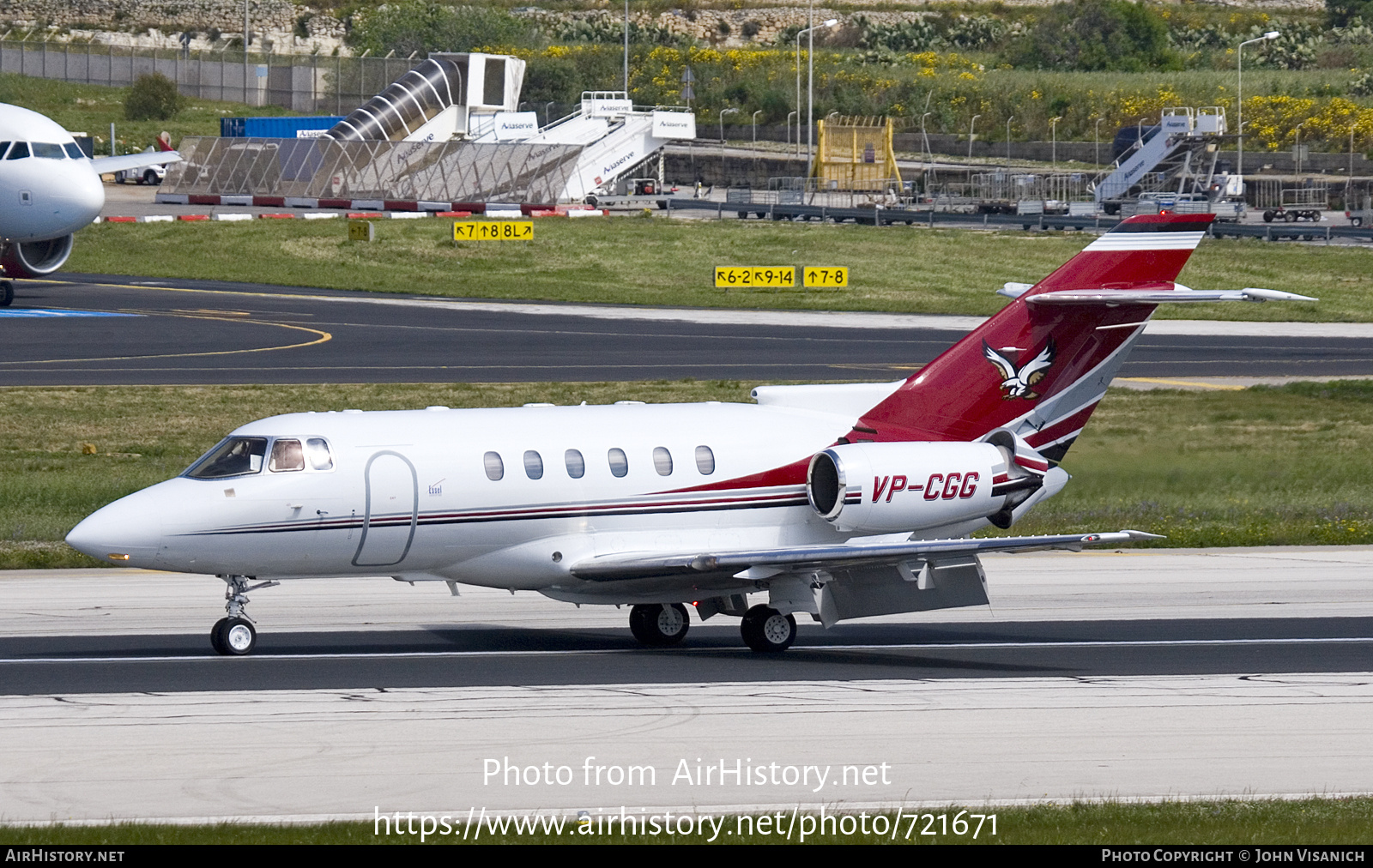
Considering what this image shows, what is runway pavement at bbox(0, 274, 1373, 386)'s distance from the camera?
48.9 meters

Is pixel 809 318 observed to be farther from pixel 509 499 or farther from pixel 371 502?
pixel 371 502

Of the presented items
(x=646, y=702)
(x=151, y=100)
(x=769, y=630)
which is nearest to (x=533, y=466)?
(x=769, y=630)

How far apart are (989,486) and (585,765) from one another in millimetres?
8412

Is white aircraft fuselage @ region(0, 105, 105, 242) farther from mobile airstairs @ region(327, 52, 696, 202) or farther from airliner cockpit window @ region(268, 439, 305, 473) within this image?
mobile airstairs @ region(327, 52, 696, 202)

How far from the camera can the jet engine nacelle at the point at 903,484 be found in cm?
2231

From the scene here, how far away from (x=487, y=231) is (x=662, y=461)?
55.8 m

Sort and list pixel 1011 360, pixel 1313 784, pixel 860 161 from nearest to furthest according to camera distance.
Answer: pixel 1313 784 < pixel 1011 360 < pixel 860 161

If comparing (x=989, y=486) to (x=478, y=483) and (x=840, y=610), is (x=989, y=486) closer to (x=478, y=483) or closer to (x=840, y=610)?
(x=840, y=610)

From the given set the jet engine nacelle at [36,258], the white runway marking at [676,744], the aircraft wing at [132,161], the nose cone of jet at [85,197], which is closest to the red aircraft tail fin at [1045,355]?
the white runway marking at [676,744]

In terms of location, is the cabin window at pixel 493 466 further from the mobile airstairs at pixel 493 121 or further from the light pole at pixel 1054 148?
the light pole at pixel 1054 148

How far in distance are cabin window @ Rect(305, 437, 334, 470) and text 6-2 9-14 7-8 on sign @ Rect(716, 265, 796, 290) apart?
50.4 m

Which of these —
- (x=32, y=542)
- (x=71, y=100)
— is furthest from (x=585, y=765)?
(x=71, y=100)

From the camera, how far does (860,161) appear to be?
359 ft

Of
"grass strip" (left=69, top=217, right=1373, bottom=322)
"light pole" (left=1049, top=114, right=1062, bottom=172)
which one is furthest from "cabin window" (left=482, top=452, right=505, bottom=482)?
"light pole" (left=1049, top=114, right=1062, bottom=172)
